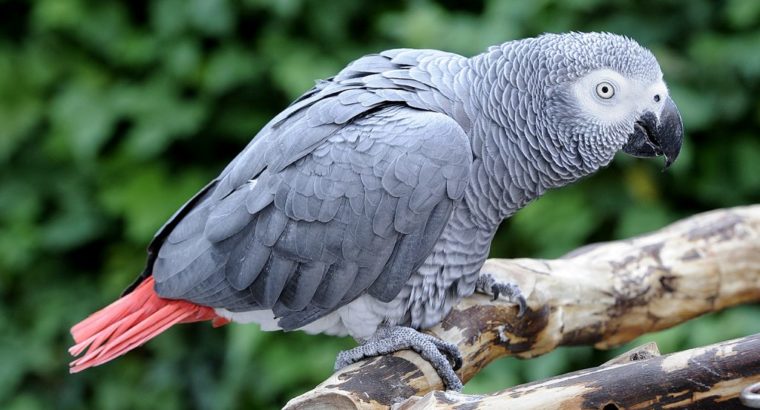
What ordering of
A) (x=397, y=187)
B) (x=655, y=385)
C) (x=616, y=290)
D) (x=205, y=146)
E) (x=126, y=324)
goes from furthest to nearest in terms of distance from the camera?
(x=205, y=146), (x=616, y=290), (x=126, y=324), (x=397, y=187), (x=655, y=385)

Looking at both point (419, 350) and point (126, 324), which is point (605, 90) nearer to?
point (419, 350)

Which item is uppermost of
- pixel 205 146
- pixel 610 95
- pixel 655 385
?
pixel 205 146

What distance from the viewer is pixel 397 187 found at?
1084mm

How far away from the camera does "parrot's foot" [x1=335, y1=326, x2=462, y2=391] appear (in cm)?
113

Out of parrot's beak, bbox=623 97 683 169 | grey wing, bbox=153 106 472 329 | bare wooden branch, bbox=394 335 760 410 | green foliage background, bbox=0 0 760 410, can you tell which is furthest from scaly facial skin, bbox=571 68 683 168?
green foliage background, bbox=0 0 760 410

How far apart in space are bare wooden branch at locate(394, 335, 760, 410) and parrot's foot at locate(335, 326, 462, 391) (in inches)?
7.8

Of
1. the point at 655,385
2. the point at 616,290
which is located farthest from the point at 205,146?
the point at 655,385

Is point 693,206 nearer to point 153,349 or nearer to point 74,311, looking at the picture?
point 153,349

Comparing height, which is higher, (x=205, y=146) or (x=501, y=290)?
(x=205, y=146)

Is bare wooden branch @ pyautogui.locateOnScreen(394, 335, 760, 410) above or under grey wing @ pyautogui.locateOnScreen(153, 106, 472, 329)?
under

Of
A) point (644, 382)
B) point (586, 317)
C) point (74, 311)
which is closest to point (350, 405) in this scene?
point (644, 382)

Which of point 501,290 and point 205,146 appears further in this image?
point 205,146

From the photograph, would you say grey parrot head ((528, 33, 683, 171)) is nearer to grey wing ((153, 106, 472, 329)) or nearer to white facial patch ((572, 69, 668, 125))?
white facial patch ((572, 69, 668, 125))

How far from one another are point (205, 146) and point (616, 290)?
1152mm
